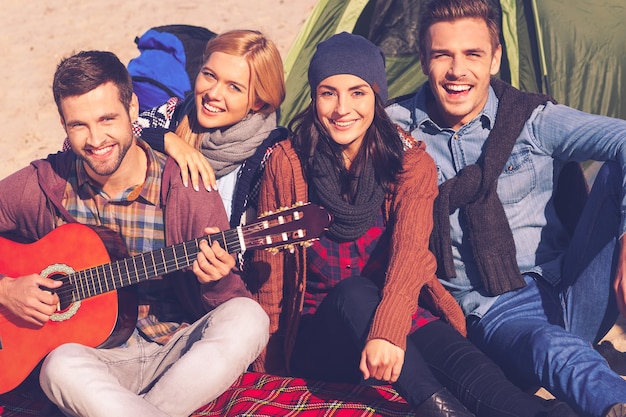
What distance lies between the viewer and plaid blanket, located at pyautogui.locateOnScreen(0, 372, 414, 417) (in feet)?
12.2

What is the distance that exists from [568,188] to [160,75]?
9.92 ft

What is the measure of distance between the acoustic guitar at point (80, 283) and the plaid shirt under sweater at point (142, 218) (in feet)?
0.37

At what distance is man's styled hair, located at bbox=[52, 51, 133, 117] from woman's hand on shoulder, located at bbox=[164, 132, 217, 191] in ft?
0.97

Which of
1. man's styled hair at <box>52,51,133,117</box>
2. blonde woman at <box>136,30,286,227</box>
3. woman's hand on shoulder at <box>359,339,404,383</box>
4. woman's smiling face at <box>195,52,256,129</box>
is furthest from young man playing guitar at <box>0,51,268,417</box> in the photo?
woman's hand on shoulder at <box>359,339,404,383</box>

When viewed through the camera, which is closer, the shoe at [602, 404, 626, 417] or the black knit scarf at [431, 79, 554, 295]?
the shoe at [602, 404, 626, 417]

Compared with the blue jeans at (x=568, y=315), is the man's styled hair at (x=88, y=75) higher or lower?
higher

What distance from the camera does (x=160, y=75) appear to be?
595 cm

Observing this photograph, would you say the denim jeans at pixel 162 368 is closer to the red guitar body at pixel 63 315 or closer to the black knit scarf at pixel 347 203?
the red guitar body at pixel 63 315

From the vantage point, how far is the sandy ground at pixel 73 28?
8.96 metres

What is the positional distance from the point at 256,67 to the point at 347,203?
0.92 m

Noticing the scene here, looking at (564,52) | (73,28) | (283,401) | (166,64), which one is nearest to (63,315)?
(283,401)

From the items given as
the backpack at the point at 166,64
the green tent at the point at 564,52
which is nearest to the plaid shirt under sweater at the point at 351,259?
the green tent at the point at 564,52

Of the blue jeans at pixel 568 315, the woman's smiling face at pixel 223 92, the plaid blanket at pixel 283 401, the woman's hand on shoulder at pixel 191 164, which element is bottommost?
the plaid blanket at pixel 283 401

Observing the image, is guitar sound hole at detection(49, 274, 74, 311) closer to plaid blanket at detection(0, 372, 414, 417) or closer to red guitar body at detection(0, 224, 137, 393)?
red guitar body at detection(0, 224, 137, 393)
